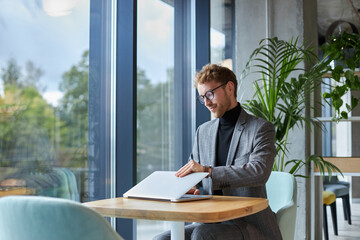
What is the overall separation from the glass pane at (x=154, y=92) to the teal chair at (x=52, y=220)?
6.37ft

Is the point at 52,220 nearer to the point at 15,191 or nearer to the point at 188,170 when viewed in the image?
the point at 188,170

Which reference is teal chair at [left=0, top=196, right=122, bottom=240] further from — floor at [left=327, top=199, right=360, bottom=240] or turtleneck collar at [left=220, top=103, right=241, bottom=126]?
floor at [left=327, top=199, right=360, bottom=240]

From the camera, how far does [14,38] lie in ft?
6.68

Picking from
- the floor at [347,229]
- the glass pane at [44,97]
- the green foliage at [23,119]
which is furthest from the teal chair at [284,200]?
the floor at [347,229]

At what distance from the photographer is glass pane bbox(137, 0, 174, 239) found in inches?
121

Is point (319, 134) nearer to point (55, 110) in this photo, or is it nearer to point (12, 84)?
point (55, 110)

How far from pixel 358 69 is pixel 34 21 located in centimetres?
336

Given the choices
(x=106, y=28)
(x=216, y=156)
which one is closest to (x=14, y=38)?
(x=106, y=28)

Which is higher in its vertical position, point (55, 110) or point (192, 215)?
point (55, 110)

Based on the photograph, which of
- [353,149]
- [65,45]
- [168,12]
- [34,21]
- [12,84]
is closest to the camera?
[12,84]

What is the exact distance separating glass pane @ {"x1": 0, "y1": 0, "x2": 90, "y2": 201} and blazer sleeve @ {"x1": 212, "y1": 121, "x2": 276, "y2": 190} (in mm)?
815

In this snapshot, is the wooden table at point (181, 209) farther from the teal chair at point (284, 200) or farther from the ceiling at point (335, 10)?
the ceiling at point (335, 10)

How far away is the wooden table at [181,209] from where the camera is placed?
4.82ft

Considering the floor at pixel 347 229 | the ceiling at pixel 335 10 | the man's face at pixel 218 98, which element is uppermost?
the ceiling at pixel 335 10
